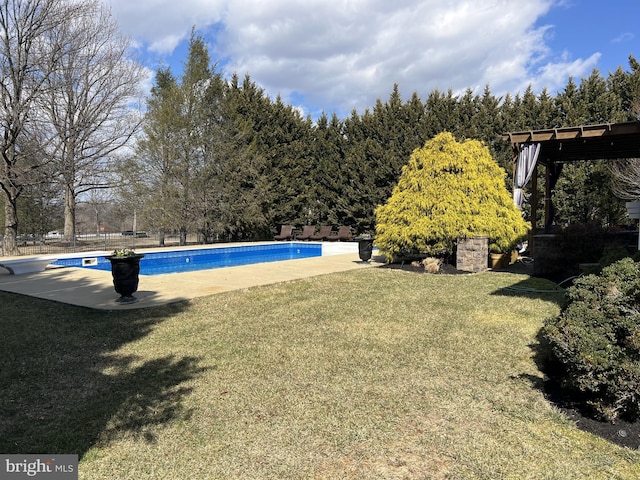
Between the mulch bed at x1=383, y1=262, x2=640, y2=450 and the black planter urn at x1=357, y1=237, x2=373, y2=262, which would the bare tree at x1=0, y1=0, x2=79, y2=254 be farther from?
the mulch bed at x1=383, y1=262, x2=640, y2=450

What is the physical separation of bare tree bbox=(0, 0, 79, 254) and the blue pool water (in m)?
5.07

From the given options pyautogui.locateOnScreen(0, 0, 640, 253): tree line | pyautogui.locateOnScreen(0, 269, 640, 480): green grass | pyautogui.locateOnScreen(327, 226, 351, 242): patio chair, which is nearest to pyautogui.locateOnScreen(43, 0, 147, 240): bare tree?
pyautogui.locateOnScreen(0, 0, 640, 253): tree line

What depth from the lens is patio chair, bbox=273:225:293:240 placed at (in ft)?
75.7

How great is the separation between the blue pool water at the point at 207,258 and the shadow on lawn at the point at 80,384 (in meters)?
7.60

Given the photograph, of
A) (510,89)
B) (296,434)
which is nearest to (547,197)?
(510,89)

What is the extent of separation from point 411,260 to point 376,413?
29.7 ft

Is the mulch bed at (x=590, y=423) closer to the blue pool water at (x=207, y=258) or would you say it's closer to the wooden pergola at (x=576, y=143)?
the wooden pergola at (x=576, y=143)

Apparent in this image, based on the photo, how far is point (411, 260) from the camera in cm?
1187

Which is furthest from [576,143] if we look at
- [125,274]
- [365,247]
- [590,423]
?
[125,274]

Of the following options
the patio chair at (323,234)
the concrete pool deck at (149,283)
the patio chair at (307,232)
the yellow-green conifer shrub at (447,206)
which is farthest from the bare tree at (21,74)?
the yellow-green conifer shrub at (447,206)

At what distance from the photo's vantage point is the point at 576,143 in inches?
437

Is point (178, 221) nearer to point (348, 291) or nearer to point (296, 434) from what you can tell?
point (348, 291)

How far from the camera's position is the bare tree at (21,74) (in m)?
15.7

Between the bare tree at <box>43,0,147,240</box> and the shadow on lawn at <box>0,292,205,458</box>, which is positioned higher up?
the bare tree at <box>43,0,147,240</box>
